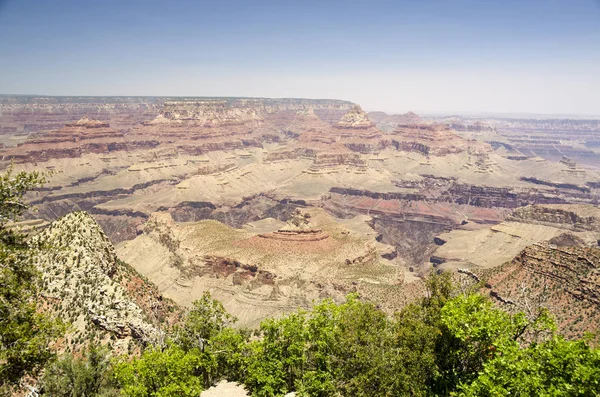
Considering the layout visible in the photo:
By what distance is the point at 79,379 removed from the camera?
27.3 m

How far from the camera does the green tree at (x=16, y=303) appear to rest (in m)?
18.0

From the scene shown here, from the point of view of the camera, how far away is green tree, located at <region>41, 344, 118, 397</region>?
26.5 meters

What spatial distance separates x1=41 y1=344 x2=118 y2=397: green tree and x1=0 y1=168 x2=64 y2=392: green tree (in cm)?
857

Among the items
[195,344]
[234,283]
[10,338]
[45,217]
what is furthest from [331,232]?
[45,217]

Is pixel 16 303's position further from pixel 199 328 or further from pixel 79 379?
pixel 199 328

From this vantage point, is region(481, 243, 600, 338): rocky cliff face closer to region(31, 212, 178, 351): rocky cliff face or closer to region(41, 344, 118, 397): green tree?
region(31, 212, 178, 351): rocky cliff face

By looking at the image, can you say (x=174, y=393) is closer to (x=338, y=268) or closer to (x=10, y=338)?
(x=10, y=338)

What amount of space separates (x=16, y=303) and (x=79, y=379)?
1189 centimetres

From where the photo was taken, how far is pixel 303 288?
284 ft

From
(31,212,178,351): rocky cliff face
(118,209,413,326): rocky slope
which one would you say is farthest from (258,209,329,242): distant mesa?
(31,212,178,351): rocky cliff face

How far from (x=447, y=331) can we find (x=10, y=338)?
24.9 meters

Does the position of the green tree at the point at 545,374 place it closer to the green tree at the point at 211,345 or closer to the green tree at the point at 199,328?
the green tree at the point at 211,345

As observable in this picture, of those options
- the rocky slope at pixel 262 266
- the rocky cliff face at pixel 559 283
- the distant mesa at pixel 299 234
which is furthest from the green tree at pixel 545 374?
the distant mesa at pixel 299 234

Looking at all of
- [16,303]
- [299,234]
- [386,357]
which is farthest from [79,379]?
[299,234]
